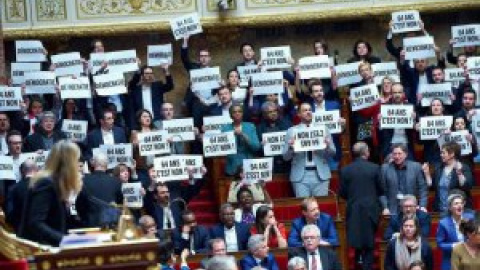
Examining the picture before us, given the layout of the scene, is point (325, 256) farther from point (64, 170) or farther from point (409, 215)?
point (64, 170)

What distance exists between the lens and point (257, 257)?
1783cm

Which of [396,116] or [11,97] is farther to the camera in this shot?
[11,97]

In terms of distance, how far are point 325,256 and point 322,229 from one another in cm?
92

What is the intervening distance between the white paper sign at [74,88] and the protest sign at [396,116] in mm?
3403

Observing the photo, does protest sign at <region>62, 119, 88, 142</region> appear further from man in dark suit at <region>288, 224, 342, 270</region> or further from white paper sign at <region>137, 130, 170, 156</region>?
man in dark suit at <region>288, 224, 342, 270</region>

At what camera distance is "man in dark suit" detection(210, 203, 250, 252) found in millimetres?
18859

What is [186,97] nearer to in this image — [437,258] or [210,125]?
[210,125]

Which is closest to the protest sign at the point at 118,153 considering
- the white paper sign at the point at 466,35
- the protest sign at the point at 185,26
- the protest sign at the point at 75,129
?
the protest sign at the point at 75,129

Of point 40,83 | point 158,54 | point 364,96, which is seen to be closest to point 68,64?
point 40,83

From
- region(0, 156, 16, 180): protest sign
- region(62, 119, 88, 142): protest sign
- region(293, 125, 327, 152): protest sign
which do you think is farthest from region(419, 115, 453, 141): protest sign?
region(0, 156, 16, 180): protest sign

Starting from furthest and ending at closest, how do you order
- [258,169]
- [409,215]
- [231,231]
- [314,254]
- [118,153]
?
[258,169]
[118,153]
[231,231]
[409,215]
[314,254]

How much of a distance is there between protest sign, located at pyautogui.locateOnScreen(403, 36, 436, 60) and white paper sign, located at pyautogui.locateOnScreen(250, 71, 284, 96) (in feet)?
5.33

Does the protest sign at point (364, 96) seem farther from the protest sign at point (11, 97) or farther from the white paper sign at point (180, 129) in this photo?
the protest sign at point (11, 97)

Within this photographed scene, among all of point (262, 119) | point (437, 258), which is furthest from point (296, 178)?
point (437, 258)
